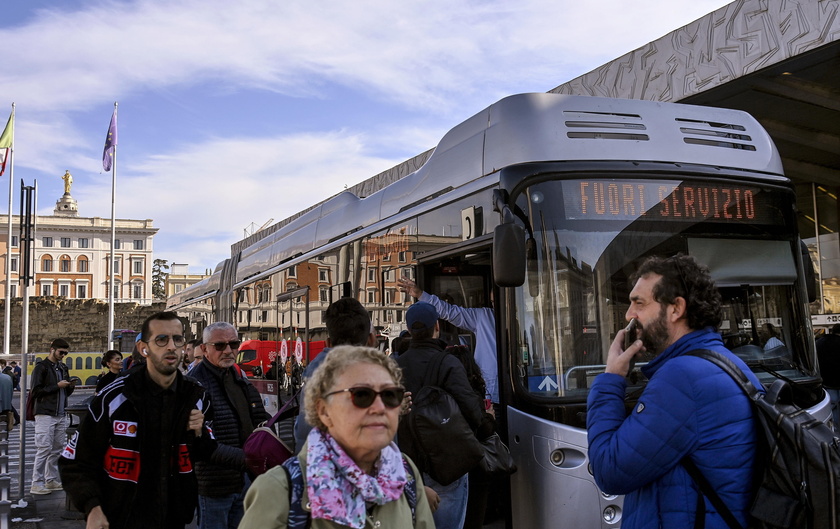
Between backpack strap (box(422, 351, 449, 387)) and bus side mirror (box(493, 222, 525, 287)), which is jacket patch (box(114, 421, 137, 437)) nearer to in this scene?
backpack strap (box(422, 351, 449, 387))

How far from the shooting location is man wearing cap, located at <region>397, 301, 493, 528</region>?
4449 millimetres

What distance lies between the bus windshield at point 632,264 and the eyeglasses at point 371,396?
2.75 meters

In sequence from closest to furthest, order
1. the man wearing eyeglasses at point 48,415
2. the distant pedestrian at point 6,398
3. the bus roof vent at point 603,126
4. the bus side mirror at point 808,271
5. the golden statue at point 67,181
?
the bus roof vent at point 603,126 → the bus side mirror at point 808,271 → the man wearing eyeglasses at point 48,415 → the distant pedestrian at point 6,398 → the golden statue at point 67,181

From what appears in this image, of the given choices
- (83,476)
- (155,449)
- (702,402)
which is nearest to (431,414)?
(155,449)

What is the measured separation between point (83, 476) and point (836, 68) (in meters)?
12.7

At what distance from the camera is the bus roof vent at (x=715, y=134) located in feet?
19.2

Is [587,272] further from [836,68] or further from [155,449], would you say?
[836,68]

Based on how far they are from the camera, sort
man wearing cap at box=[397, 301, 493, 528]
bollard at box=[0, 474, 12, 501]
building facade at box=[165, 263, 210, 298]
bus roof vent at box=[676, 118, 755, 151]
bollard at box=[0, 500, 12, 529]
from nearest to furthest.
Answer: man wearing cap at box=[397, 301, 493, 528]
bus roof vent at box=[676, 118, 755, 151]
bollard at box=[0, 500, 12, 529]
bollard at box=[0, 474, 12, 501]
building facade at box=[165, 263, 210, 298]

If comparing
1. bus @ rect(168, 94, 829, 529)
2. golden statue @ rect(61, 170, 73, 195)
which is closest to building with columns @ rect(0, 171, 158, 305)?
golden statue @ rect(61, 170, 73, 195)

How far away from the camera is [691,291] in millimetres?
2725

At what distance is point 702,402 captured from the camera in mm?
2494

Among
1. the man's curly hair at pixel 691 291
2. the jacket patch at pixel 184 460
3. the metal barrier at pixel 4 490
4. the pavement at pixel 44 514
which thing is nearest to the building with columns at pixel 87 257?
the metal barrier at pixel 4 490

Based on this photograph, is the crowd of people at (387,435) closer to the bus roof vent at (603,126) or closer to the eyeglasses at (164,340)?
the eyeglasses at (164,340)

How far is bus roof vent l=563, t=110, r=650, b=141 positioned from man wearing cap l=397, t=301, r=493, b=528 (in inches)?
68.3
